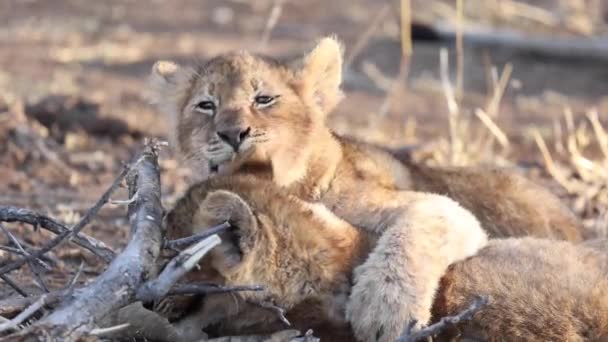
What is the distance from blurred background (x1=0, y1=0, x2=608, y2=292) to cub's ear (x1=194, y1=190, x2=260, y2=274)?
184 cm

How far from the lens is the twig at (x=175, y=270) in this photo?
11.7ft

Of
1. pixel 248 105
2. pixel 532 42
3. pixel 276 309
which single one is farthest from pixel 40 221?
pixel 532 42

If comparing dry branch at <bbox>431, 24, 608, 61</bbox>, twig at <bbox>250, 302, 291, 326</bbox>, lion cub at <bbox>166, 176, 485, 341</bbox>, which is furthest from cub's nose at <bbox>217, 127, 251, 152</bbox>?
dry branch at <bbox>431, 24, 608, 61</bbox>

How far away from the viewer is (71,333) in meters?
3.43

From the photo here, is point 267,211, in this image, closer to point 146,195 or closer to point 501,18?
point 146,195

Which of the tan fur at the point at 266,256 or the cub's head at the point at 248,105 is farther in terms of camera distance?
the cub's head at the point at 248,105

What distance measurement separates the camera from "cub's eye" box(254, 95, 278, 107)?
203 inches

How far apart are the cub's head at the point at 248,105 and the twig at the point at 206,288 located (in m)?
0.86

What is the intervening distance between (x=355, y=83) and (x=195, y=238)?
861cm

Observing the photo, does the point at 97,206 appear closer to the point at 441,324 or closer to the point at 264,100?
the point at 441,324

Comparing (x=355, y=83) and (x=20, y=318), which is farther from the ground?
(x=20, y=318)

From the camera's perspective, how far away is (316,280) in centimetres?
393

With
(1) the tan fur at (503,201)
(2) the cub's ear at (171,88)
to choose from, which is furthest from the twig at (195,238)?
(1) the tan fur at (503,201)

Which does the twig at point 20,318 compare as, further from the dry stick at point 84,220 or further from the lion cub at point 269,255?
the lion cub at point 269,255
